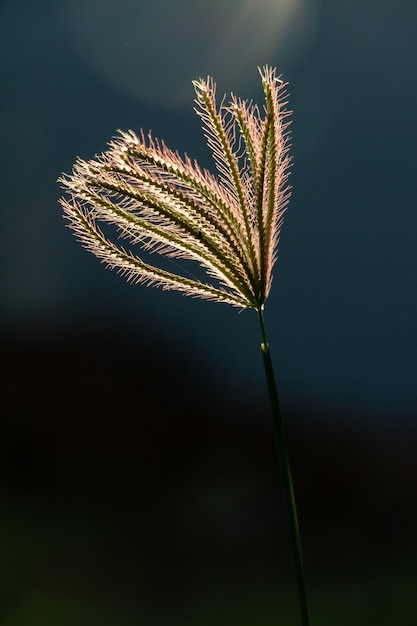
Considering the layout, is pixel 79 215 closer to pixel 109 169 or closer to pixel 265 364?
pixel 109 169

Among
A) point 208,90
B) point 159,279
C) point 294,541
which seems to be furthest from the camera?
point 159,279

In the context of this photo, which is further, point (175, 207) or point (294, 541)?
point (175, 207)

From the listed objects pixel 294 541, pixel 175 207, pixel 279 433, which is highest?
pixel 175 207

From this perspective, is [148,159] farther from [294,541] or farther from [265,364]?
[294,541]

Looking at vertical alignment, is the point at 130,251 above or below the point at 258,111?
below

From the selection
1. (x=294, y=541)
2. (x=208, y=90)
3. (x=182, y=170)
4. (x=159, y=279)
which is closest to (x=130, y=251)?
(x=159, y=279)

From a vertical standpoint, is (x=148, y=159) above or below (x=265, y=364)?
above

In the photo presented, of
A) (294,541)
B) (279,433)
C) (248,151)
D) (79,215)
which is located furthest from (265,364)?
(79,215)

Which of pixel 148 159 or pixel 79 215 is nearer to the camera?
pixel 148 159

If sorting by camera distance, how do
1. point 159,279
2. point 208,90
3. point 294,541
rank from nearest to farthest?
1. point 294,541
2. point 208,90
3. point 159,279
